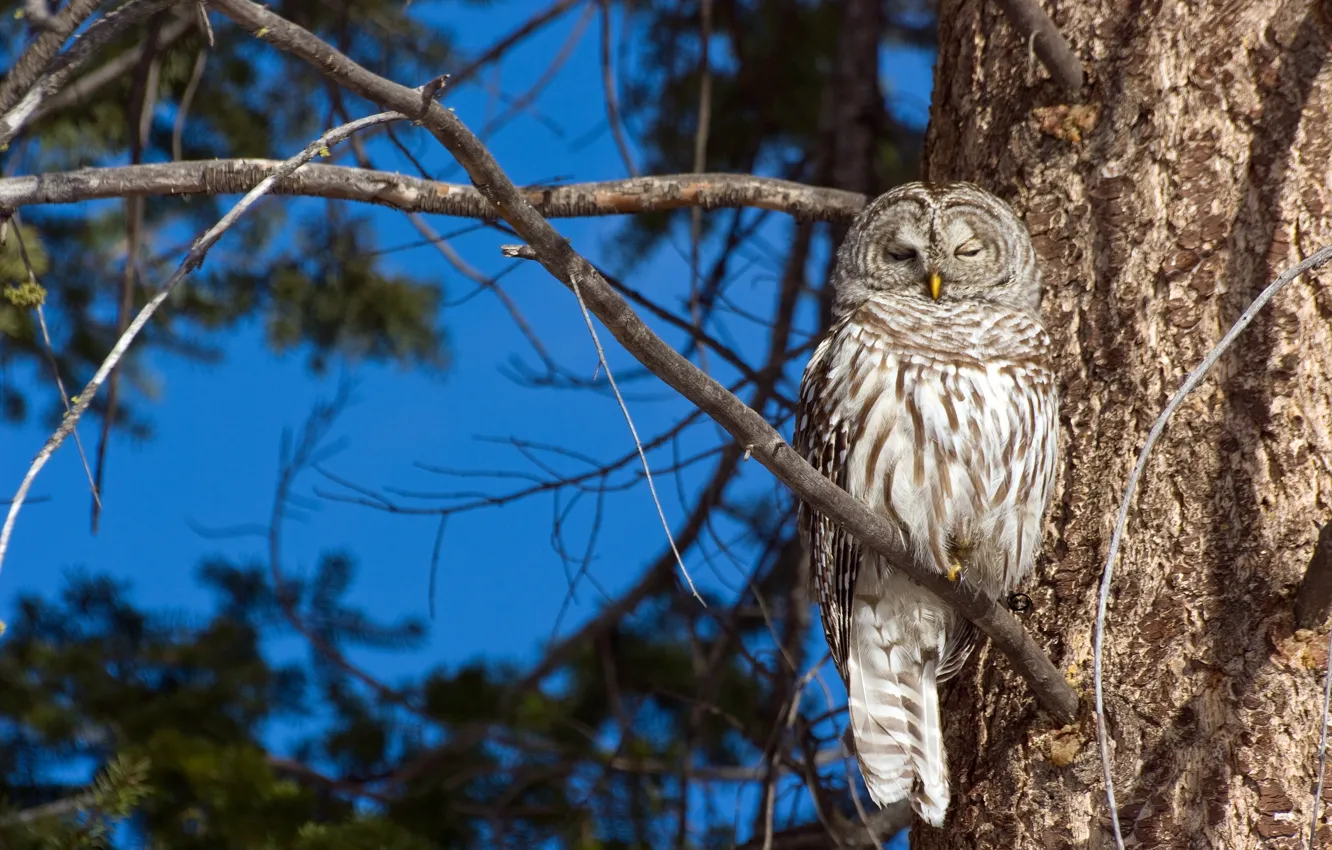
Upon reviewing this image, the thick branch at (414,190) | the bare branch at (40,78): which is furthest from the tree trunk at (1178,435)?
the bare branch at (40,78)

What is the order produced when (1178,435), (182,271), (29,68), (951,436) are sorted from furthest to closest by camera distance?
(951,436)
(1178,435)
(29,68)
(182,271)

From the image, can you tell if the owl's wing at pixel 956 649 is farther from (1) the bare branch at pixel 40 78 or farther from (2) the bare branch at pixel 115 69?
(2) the bare branch at pixel 115 69

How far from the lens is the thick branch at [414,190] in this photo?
8.14 ft

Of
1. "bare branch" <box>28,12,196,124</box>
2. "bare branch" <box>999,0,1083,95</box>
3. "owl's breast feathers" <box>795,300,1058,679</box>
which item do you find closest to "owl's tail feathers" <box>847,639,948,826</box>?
"owl's breast feathers" <box>795,300,1058,679</box>

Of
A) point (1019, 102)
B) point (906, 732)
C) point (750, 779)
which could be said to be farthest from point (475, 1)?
point (906, 732)

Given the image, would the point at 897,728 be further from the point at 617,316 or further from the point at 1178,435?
the point at 617,316

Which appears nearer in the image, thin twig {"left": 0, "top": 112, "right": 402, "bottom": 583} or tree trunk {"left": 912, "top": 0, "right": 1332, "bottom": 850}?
thin twig {"left": 0, "top": 112, "right": 402, "bottom": 583}

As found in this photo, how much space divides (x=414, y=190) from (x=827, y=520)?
1.16 meters

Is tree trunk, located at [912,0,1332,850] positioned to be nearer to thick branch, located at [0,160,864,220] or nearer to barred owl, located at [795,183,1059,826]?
barred owl, located at [795,183,1059,826]

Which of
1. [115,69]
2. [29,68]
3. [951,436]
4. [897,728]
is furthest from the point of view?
[115,69]

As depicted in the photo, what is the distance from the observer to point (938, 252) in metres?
3.10

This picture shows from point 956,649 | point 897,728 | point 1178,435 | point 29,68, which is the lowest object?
point 897,728

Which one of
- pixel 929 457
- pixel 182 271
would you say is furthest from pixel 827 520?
pixel 182 271

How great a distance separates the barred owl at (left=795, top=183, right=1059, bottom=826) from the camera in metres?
2.69
